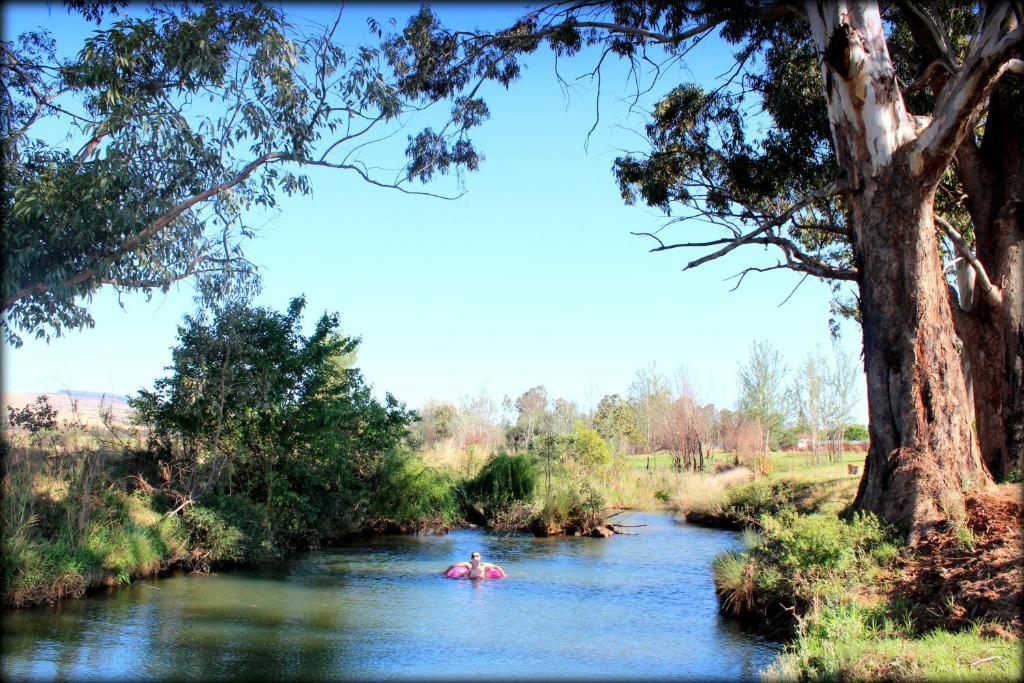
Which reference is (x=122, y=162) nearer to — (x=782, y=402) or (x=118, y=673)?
(x=118, y=673)

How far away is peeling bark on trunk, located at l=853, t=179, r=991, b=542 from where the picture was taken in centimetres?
999

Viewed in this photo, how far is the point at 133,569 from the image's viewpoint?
13.1 metres

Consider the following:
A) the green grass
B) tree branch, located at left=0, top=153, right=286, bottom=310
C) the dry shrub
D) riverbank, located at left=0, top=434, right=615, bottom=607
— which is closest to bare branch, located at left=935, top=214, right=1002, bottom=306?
the green grass

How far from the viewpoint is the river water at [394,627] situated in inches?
342

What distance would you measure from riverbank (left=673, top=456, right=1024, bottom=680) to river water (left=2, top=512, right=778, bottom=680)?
2.35 ft

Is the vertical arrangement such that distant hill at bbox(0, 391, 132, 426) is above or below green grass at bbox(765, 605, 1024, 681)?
above

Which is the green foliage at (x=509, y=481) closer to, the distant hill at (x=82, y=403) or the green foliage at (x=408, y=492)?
the green foliage at (x=408, y=492)

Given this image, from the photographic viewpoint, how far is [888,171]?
412 inches

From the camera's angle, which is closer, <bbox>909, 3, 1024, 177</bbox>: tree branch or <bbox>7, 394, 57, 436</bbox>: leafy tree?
<bbox>909, 3, 1024, 177</bbox>: tree branch

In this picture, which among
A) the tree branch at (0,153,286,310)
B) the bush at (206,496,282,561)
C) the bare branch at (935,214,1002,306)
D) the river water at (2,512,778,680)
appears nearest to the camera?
the river water at (2,512,778,680)

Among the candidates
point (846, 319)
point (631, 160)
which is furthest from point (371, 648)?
point (846, 319)

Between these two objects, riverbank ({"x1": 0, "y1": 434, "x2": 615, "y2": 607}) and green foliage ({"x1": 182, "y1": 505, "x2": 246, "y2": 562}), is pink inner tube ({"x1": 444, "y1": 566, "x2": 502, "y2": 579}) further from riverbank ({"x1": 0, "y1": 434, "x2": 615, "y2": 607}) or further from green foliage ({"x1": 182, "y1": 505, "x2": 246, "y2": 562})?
green foliage ({"x1": 182, "y1": 505, "x2": 246, "y2": 562})

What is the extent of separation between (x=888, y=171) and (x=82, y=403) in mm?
13911

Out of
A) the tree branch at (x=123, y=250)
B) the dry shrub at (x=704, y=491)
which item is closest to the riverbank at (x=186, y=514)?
the tree branch at (x=123, y=250)
